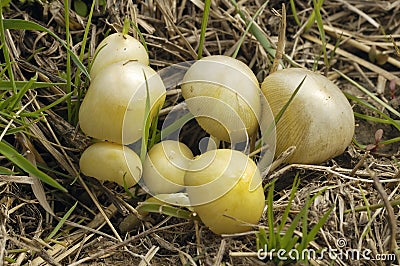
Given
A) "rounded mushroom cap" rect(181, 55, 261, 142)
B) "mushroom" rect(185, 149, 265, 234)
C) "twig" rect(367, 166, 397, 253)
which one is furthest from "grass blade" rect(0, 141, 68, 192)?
"twig" rect(367, 166, 397, 253)

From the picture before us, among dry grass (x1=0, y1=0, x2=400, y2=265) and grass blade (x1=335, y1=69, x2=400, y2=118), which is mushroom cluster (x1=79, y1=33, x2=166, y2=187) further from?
grass blade (x1=335, y1=69, x2=400, y2=118)

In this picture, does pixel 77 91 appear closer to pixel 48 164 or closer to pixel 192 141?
pixel 48 164

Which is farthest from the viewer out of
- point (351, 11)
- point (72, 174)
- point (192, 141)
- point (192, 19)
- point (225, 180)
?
point (351, 11)

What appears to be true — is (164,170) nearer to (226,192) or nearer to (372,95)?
(226,192)

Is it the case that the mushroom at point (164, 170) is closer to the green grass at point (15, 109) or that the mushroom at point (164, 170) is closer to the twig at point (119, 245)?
the twig at point (119, 245)

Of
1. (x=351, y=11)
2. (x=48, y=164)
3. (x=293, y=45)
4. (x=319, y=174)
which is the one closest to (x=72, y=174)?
(x=48, y=164)
